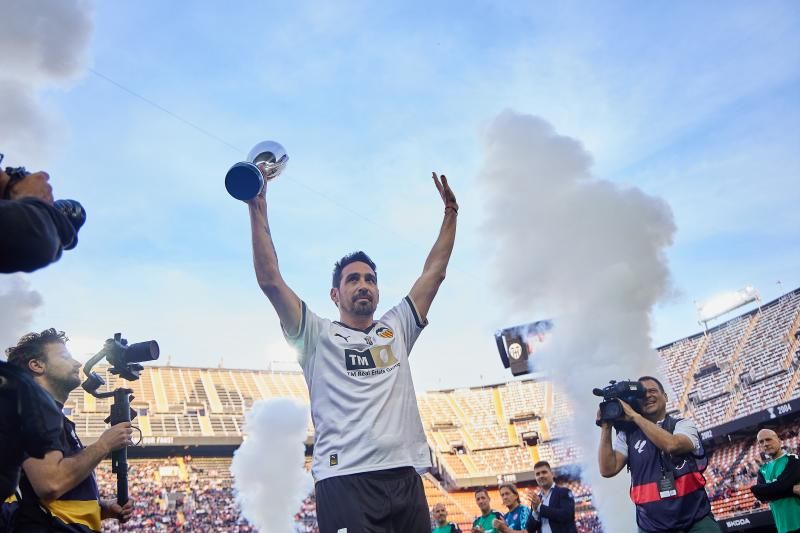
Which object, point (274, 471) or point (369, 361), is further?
point (274, 471)

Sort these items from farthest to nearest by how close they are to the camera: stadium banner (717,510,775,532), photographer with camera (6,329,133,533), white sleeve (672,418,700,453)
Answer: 1. stadium banner (717,510,775,532)
2. white sleeve (672,418,700,453)
3. photographer with camera (6,329,133,533)

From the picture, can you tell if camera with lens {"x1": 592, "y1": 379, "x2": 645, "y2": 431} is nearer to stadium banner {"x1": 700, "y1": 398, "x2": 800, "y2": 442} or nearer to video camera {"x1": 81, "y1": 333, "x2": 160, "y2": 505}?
video camera {"x1": 81, "y1": 333, "x2": 160, "y2": 505}

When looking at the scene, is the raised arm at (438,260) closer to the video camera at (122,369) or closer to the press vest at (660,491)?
the video camera at (122,369)

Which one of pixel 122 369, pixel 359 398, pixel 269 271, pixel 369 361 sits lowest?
pixel 359 398

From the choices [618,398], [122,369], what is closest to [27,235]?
[122,369]

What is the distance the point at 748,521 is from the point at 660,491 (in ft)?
53.2

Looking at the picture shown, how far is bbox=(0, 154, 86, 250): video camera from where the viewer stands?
1.92 m

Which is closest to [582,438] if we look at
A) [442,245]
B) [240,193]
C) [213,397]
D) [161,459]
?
[442,245]

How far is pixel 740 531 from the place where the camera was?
54.1 feet

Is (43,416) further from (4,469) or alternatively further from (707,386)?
(707,386)

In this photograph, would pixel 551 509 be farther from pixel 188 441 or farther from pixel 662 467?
pixel 188 441

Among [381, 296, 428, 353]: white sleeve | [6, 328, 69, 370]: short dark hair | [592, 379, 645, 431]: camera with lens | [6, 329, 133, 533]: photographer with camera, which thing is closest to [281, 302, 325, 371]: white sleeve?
[381, 296, 428, 353]: white sleeve

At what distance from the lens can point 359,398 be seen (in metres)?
3.10

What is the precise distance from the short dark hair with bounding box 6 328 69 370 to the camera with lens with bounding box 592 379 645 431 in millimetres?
3871
